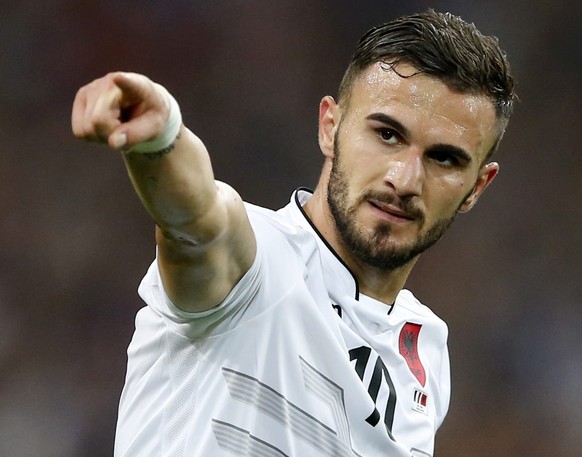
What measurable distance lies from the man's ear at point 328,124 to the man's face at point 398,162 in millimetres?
59

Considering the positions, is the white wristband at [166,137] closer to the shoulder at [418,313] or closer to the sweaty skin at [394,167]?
the sweaty skin at [394,167]

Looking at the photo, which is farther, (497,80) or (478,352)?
(478,352)

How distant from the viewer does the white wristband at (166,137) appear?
5.13 feet

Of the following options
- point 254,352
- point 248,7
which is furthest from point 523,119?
point 254,352

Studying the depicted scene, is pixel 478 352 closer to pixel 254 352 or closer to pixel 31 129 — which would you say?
pixel 31 129

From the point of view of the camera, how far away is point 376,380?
2287mm

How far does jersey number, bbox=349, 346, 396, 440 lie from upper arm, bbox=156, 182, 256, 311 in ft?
1.62

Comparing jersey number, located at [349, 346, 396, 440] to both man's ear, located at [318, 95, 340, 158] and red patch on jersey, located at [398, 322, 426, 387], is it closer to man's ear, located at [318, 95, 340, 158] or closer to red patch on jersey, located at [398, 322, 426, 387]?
red patch on jersey, located at [398, 322, 426, 387]

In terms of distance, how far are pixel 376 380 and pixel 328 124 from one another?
698mm

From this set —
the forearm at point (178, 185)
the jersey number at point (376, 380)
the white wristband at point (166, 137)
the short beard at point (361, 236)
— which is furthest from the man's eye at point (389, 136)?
the white wristband at point (166, 137)

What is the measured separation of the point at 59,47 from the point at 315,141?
4.53 feet

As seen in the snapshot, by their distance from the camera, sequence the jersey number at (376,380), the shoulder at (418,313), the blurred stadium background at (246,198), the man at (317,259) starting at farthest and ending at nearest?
the blurred stadium background at (246,198), the shoulder at (418,313), the jersey number at (376,380), the man at (317,259)

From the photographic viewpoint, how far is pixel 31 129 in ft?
15.9

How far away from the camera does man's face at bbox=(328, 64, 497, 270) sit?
229 cm
